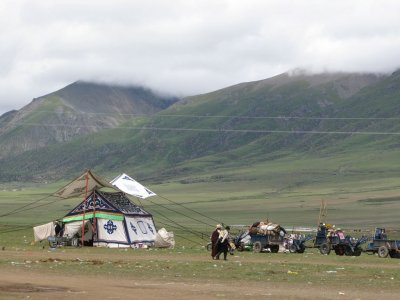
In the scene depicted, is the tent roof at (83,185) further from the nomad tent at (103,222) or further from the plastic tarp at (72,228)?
the plastic tarp at (72,228)

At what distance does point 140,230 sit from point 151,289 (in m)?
25.4

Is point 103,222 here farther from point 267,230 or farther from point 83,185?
point 267,230

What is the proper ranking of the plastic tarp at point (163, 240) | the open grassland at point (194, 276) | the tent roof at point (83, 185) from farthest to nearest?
the plastic tarp at point (163, 240)
the tent roof at point (83, 185)
the open grassland at point (194, 276)

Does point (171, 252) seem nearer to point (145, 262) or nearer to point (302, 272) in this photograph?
point (145, 262)

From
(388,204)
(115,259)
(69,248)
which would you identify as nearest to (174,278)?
(115,259)

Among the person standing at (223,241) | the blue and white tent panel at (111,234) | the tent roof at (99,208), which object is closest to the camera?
the person standing at (223,241)

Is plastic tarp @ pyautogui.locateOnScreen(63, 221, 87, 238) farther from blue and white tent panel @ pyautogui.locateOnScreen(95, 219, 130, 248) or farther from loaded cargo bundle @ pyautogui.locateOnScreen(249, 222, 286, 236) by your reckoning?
loaded cargo bundle @ pyautogui.locateOnScreen(249, 222, 286, 236)

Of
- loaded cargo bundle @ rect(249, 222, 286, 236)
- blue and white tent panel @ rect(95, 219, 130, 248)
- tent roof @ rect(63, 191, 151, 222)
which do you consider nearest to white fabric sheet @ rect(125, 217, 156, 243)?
blue and white tent panel @ rect(95, 219, 130, 248)

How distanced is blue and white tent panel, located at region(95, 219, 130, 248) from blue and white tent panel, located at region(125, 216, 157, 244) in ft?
1.53

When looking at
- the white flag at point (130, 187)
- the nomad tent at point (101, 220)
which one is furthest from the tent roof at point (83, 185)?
the white flag at point (130, 187)

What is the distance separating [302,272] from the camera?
29422mm

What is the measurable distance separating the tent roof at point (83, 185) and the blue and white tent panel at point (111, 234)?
192 cm

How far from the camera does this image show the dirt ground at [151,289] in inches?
832

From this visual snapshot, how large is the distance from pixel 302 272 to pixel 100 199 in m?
19.5
